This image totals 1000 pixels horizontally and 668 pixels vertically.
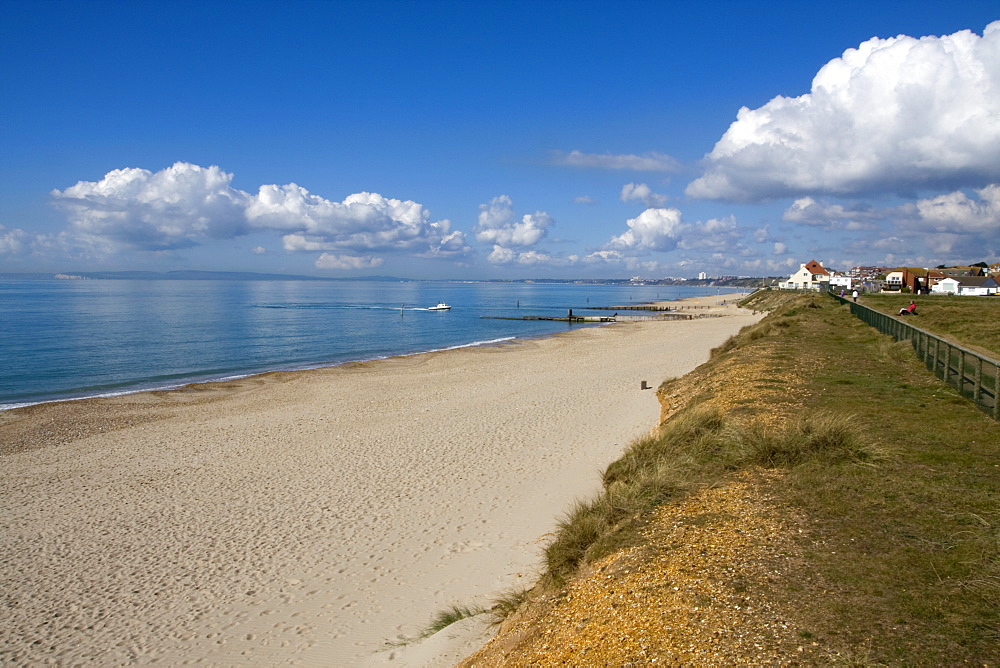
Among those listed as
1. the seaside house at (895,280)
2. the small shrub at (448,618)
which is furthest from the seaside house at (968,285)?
the small shrub at (448,618)

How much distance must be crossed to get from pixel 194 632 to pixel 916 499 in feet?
27.5

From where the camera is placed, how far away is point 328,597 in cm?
791

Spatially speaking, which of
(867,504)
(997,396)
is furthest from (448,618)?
(997,396)

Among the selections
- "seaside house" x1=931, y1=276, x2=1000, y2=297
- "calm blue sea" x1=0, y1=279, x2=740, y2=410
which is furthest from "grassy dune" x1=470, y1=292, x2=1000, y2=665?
"seaside house" x1=931, y1=276, x2=1000, y2=297

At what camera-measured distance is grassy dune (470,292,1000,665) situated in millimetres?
4113

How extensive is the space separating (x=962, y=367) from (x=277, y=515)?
503 inches

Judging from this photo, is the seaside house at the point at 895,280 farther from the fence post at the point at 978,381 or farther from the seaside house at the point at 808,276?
the fence post at the point at 978,381

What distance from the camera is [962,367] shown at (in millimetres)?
11109

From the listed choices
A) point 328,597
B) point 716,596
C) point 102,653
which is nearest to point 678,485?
point 716,596

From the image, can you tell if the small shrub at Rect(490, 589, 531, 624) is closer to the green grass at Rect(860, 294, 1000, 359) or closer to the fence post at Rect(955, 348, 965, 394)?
the fence post at Rect(955, 348, 965, 394)

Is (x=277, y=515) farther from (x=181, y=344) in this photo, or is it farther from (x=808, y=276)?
(x=808, y=276)

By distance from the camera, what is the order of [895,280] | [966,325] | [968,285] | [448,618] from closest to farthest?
[448,618] < [966,325] < [968,285] < [895,280]

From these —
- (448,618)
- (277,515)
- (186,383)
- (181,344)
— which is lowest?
(186,383)

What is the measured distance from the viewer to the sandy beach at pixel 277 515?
736cm
